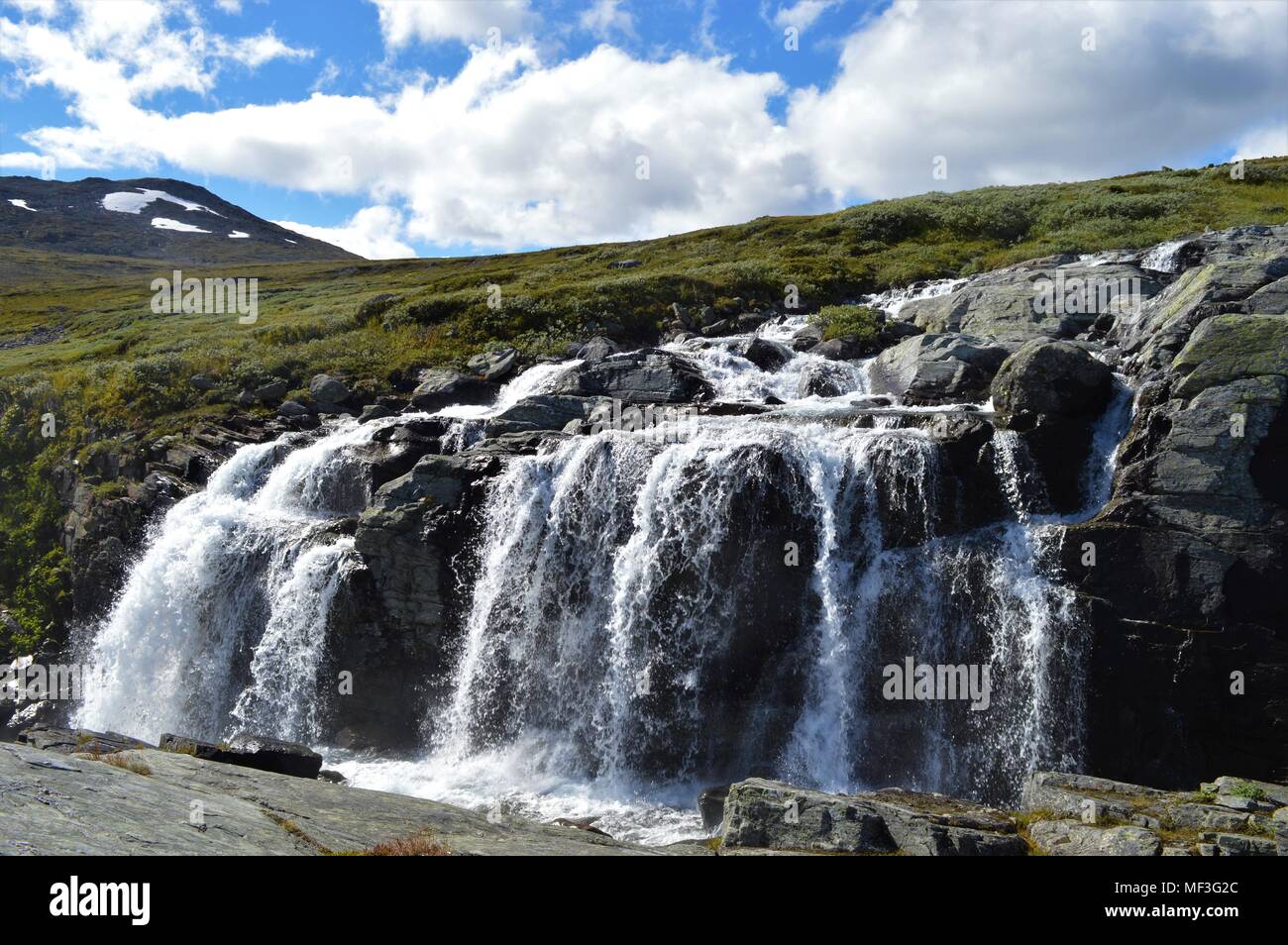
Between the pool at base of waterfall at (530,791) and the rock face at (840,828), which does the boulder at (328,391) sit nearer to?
the pool at base of waterfall at (530,791)

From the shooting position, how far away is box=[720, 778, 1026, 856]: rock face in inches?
547

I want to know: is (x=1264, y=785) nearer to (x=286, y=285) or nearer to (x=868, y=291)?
(x=868, y=291)

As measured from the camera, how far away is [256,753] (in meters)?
20.6

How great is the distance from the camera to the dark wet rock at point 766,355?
141 ft

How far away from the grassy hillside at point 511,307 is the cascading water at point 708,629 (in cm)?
2008

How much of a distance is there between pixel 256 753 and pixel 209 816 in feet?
33.0

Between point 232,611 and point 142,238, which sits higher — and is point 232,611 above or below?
below

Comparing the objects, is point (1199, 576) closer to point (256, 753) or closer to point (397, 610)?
point (256, 753)

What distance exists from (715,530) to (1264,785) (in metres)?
14.8

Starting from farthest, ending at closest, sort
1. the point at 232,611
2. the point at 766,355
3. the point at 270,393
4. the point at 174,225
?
the point at 174,225 < the point at 270,393 < the point at 766,355 < the point at 232,611

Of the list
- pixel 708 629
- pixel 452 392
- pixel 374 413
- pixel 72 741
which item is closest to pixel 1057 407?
pixel 708 629

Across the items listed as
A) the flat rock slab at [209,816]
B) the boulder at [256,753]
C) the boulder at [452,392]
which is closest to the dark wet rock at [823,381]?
the boulder at [452,392]

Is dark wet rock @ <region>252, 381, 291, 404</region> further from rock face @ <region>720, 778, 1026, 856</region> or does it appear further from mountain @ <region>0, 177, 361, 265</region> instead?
mountain @ <region>0, 177, 361, 265</region>

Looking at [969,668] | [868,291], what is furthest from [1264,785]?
[868,291]
